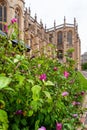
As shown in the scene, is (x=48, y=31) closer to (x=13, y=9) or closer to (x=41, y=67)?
(x=13, y=9)

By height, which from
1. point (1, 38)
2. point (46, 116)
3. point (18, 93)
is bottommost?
point (46, 116)

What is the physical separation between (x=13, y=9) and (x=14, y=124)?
26.9 m

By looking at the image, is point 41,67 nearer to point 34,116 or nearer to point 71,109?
point 71,109

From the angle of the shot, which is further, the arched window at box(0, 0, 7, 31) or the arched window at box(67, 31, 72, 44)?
the arched window at box(67, 31, 72, 44)

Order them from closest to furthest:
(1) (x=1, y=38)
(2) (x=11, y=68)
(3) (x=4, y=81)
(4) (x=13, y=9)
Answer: (3) (x=4, y=81), (2) (x=11, y=68), (1) (x=1, y=38), (4) (x=13, y=9)

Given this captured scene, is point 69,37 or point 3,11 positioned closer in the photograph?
point 3,11

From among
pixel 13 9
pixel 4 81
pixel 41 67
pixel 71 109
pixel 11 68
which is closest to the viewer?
pixel 4 81

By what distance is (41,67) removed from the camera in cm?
505

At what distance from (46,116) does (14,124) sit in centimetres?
34

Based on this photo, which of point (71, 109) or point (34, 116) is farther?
point (71, 109)

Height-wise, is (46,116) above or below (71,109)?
above

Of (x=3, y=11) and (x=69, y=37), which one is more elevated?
(x=69, y=37)

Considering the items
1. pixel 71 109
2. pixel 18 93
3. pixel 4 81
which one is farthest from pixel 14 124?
pixel 71 109

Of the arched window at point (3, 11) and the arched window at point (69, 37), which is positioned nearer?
the arched window at point (3, 11)
